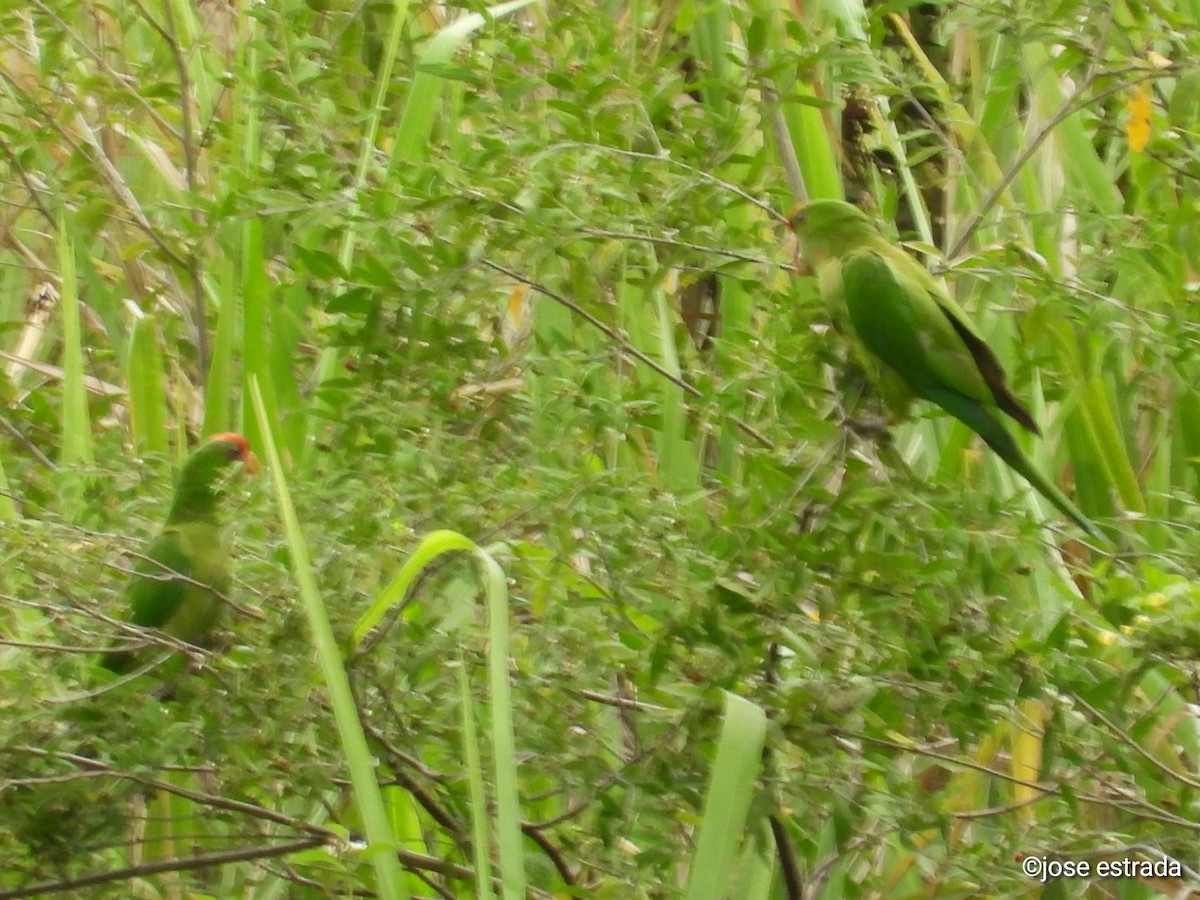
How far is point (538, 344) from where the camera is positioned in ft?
4.49

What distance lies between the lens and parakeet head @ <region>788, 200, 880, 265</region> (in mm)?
1434

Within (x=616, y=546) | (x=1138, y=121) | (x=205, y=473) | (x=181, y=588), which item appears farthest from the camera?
(x=205, y=473)

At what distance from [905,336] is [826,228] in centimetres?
18

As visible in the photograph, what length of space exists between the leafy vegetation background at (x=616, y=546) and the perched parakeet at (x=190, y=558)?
1.6 inches

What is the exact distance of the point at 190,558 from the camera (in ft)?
5.17

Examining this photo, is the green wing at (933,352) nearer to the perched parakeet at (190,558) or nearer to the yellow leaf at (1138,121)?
the yellow leaf at (1138,121)

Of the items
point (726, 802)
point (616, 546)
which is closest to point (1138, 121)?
point (616, 546)

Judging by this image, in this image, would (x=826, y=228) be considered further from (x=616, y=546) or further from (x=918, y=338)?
(x=616, y=546)

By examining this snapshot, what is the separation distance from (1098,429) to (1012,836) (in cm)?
60

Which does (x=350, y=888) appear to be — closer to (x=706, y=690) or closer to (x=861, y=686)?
(x=706, y=690)

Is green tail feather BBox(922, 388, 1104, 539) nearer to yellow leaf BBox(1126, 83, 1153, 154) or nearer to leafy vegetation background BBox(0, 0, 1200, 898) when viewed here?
leafy vegetation background BBox(0, 0, 1200, 898)

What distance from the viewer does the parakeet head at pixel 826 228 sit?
1.43 m

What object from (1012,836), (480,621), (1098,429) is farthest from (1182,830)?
(480,621)

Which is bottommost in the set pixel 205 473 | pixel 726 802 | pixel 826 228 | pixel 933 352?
pixel 726 802
